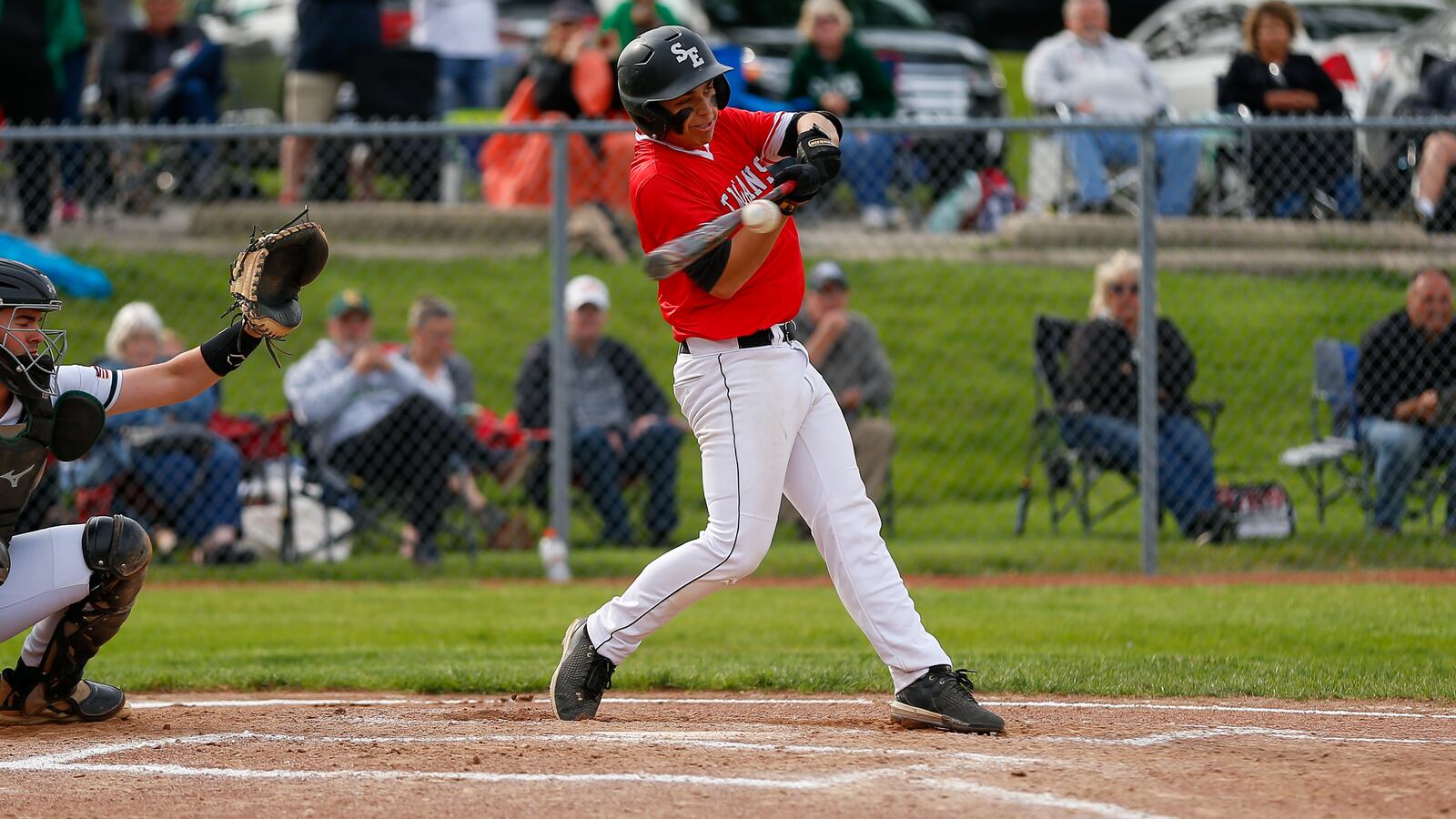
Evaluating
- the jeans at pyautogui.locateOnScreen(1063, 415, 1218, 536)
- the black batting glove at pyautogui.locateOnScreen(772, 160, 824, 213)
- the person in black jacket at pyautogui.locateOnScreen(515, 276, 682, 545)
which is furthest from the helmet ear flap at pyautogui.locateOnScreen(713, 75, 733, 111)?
the jeans at pyautogui.locateOnScreen(1063, 415, 1218, 536)

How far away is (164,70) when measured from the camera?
1594 cm

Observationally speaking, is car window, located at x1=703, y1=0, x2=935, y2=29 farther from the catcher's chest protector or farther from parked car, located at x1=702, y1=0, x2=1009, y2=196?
the catcher's chest protector

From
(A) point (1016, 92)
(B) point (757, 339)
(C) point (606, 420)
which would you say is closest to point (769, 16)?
(A) point (1016, 92)

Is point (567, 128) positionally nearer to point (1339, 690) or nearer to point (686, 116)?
point (686, 116)

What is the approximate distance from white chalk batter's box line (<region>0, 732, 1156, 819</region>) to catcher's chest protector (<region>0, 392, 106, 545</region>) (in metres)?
0.78

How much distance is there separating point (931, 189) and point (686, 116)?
9024 mm

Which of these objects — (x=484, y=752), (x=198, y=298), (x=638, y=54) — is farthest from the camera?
(x=198, y=298)

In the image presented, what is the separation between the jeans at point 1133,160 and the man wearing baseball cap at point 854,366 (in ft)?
6.65

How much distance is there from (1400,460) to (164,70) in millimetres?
10996

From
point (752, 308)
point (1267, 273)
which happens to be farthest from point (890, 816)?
point (1267, 273)

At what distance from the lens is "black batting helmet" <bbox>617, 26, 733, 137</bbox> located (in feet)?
17.3

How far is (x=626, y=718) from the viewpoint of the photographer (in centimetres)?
586

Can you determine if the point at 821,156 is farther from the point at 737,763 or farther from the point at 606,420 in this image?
the point at 606,420

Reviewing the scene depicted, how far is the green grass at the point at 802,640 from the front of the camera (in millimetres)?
6871
